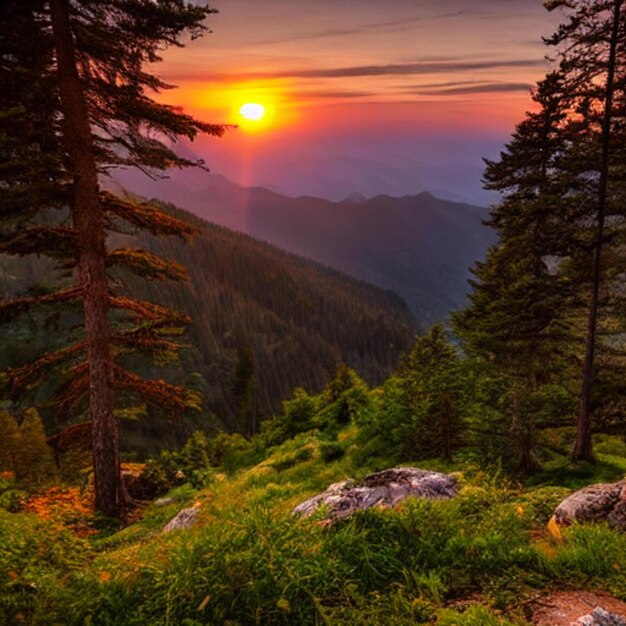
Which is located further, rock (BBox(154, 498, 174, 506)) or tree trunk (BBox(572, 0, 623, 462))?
tree trunk (BBox(572, 0, 623, 462))

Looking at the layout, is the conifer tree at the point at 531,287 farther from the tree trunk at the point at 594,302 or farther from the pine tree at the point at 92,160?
the pine tree at the point at 92,160

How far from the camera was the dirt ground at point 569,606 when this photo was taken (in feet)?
10.2

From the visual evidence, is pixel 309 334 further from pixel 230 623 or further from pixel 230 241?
pixel 230 623

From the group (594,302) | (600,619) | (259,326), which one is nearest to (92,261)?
(600,619)

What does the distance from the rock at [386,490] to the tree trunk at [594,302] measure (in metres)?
9.99

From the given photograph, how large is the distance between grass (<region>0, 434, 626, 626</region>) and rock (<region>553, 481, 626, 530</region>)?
0.40m

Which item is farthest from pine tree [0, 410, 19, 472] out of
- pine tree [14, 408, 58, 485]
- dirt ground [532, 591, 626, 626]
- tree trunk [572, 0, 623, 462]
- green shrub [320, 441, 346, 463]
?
dirt ground [532, 591, 626, 626]

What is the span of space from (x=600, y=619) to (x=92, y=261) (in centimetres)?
1090

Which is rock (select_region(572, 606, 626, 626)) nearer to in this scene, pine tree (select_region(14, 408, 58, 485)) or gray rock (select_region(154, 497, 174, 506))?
gray rock (select_region(154, 497, 174, 506))

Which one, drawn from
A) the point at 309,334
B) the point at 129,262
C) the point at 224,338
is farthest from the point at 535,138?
the point at 309,334

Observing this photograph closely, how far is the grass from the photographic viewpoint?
9.91ft

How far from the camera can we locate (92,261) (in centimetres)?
1052

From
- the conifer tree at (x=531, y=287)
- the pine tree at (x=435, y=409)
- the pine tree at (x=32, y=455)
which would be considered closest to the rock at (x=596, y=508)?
the pine tree at (x=435, y=409)

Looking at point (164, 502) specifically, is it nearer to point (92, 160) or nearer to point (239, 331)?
point (92, 160)
